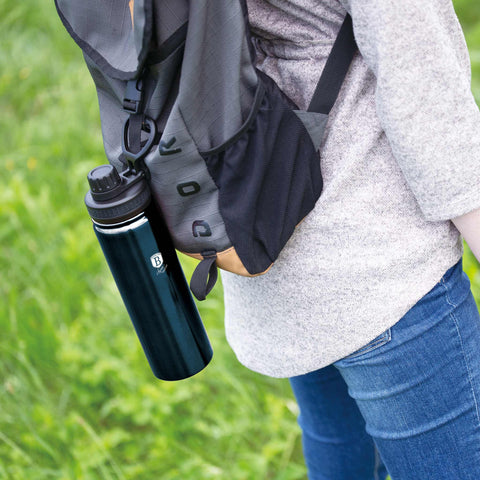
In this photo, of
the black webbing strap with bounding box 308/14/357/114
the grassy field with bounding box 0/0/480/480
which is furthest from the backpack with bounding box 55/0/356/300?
the grassy field with bounding box 0/0/480/480

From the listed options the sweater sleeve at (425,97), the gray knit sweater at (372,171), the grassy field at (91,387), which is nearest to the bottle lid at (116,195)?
the gray knit sweater at (372,171)

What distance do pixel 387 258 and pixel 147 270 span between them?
396mm

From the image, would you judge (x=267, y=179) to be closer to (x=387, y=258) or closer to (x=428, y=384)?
(x=387, y=258)

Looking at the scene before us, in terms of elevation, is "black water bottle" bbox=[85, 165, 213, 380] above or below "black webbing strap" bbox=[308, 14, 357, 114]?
below

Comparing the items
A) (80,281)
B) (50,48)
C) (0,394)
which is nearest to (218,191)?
(0,394)

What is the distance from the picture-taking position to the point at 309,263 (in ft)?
3.15

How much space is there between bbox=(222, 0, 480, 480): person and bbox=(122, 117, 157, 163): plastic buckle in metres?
0.22

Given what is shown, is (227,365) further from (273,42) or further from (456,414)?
(273,42)

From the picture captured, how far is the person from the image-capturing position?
0.85 metres

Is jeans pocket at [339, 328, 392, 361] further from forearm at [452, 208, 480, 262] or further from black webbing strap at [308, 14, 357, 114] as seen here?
black webbing strap at [308, 14, 357, 114]

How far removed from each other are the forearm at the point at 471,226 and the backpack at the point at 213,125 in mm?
222

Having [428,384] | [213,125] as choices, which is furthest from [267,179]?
[428,384]

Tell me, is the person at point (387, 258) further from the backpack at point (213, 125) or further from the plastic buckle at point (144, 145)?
the plastic buckle at point (144, 145)

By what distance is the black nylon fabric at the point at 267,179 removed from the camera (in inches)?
35.2
